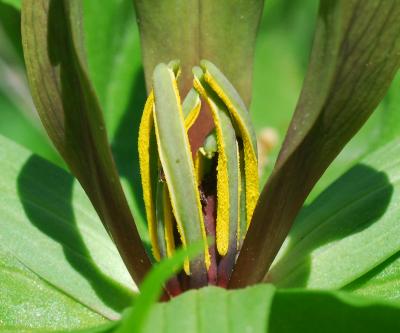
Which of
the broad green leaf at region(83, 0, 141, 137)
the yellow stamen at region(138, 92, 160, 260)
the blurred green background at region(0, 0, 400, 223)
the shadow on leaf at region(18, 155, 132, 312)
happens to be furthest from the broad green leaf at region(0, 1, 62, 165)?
the yellow stamen at region(138, 92, 160, 260)

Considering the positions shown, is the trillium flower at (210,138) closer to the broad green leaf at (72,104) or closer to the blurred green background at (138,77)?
the broad green leaf at (72,104)

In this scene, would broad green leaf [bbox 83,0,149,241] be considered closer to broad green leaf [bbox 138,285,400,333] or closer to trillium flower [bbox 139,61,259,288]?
trillium flower [bbox 139,61,259,288]

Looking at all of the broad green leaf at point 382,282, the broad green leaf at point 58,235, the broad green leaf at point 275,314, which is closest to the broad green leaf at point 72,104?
the broad green leaf at point 58,235

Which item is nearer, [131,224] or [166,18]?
[131,224]

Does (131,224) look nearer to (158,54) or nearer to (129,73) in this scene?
(158,54)

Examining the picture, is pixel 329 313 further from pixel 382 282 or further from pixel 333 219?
pixel 333 219

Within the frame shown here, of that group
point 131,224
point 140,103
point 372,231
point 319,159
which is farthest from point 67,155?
point 140,103

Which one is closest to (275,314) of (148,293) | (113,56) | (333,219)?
(148,293)
